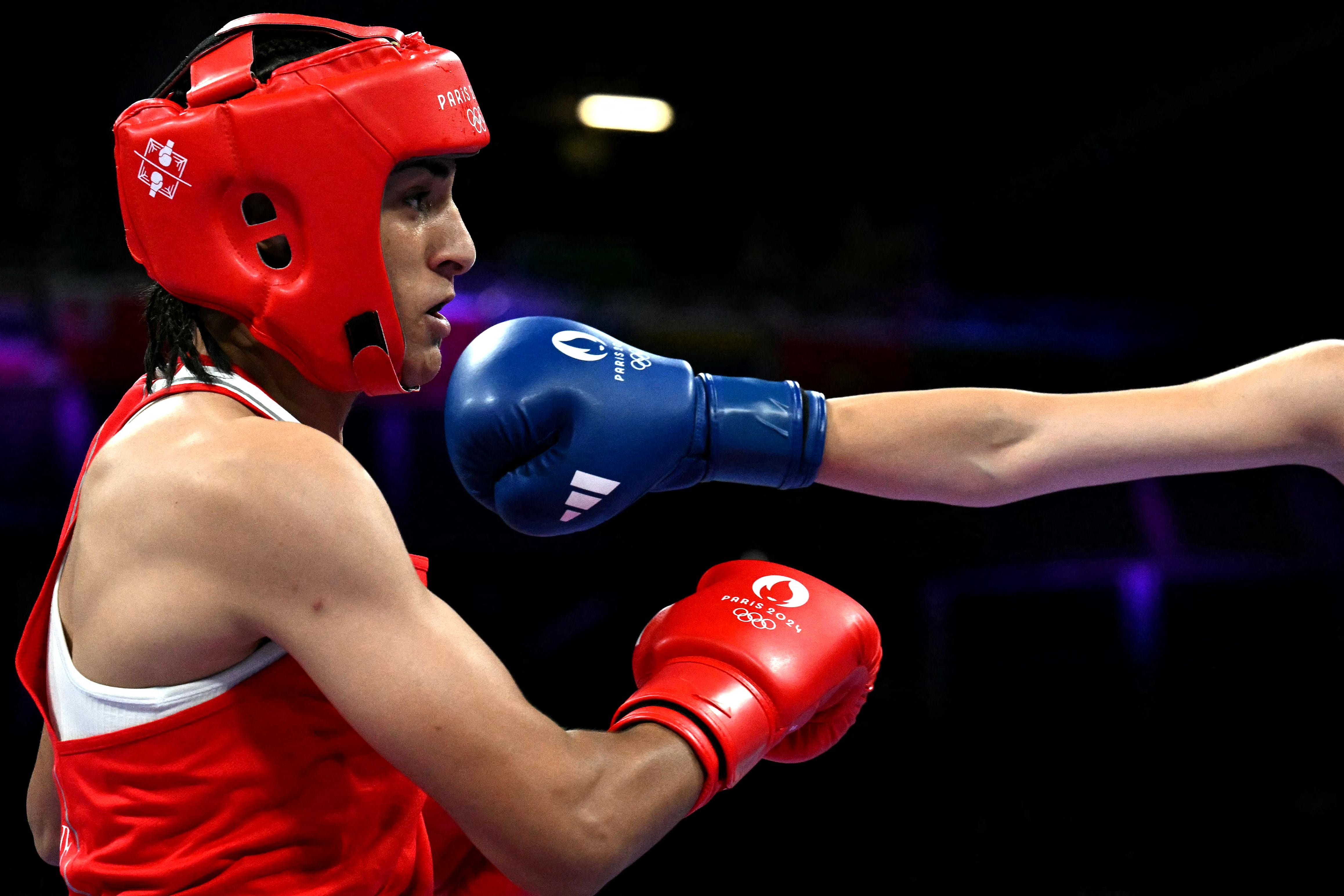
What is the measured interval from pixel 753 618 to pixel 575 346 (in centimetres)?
53

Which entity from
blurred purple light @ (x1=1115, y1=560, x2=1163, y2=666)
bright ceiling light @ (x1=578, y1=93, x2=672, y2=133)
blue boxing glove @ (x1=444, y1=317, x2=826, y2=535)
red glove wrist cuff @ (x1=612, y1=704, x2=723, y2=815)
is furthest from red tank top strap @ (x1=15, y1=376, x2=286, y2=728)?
blurred purple light @ (x1=1115, y1=560, x2=1163, y2=666)

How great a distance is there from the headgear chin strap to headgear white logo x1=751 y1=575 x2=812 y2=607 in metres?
0.65

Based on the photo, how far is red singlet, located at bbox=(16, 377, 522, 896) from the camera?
3.93 ft

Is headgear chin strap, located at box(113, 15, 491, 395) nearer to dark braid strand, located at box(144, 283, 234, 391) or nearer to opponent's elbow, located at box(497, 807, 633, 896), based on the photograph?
dark braid strand, located at box(144, 283, 234, 391)

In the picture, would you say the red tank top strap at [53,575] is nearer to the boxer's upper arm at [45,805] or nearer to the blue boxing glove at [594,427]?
the boxer's upper arm at [45,805]

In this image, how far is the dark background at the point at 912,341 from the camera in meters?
3.81

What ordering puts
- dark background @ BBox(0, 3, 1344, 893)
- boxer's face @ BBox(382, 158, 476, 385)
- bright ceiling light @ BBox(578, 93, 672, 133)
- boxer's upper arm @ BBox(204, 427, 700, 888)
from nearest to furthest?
1. boxer's upper arm @ BBox(204, 427, 700, 888)
2. boxer's face @ BBox(382, 158, 476, 385)
3. dark background @ BBox(0, 3, 1344, 893)
4. bright ceiling light @ BBox(578, 93, 672, 133)

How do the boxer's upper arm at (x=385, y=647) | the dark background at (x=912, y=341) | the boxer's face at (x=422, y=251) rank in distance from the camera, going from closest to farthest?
the boxer's upper arm at (x=385, y=647) → the boxer's face at (x=422, y=251) → the dark background at (x=912, y=341)

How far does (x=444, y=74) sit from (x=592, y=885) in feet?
3.58

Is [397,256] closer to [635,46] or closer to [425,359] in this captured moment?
[425,359]

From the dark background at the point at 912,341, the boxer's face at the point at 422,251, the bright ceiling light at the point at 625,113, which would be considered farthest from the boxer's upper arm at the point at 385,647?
the bright ceiling light at the point at 625,113

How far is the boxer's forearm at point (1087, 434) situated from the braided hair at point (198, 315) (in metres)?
0.95

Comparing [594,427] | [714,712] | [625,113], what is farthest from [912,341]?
[714,712]

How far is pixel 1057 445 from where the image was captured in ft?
5.51
